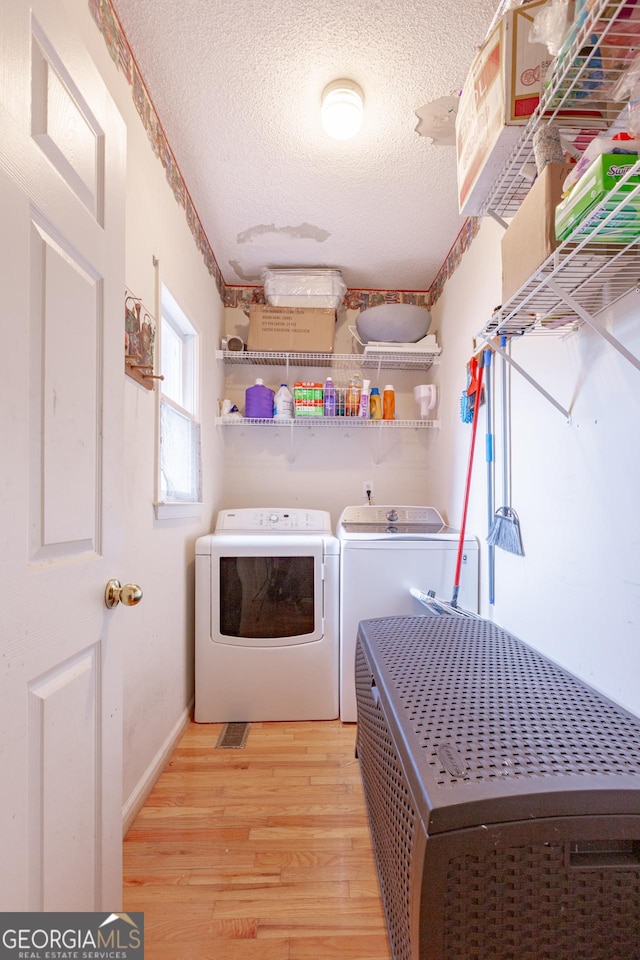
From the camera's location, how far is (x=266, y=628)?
7.58ft

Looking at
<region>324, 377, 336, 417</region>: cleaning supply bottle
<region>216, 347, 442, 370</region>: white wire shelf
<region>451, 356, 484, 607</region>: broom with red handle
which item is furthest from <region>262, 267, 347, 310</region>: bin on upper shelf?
<region>451, 356, 484, 607</region>: broom with red handle

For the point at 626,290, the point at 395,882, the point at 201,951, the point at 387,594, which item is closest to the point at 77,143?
the point at 626,290

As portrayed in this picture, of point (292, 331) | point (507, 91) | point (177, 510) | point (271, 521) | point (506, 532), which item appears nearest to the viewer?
point (507, 91)

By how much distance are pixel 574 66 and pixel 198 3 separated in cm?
109

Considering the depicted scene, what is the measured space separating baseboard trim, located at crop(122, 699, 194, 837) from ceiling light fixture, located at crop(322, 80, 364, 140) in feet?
7.55

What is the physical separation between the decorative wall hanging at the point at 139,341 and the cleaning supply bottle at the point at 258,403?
115 cm

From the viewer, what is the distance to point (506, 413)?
1842 millimetres

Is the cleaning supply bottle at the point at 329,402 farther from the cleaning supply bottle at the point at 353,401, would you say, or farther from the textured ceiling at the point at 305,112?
the textured ceiling at the point at 305,112

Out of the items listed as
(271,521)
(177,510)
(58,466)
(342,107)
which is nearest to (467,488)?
(271,521)

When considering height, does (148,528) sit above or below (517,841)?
above

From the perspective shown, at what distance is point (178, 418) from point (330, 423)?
3.74ft

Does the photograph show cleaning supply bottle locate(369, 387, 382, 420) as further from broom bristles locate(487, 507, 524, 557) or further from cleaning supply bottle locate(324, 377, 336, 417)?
broom bristles locate(487, 507, 524, 557)

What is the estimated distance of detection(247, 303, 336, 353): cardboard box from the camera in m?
2.81

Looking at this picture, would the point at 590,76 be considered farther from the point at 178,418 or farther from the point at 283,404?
the point at 283,404
